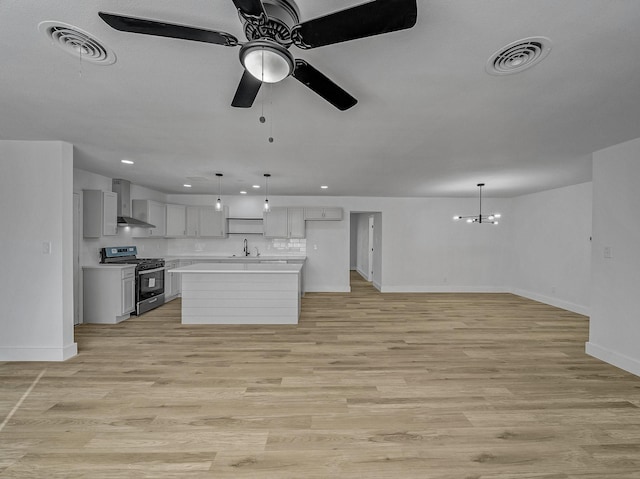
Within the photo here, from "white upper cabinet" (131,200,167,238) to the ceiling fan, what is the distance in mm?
5555

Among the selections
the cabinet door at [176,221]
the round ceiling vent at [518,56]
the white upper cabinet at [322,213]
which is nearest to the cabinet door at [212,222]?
the cabinet door at [176,221]

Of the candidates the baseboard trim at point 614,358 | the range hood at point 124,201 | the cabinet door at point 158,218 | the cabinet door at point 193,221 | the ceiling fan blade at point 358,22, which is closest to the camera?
the ceiling fan blade at point 358,22

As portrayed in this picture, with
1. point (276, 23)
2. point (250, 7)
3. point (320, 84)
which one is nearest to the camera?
point (250, 7)

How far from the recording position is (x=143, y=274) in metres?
5.07

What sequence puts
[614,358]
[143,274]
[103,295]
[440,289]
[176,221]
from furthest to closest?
[440,289], [176,221], [143,274], [103,295], [614,358]

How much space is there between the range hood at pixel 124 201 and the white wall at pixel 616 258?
7.42 m

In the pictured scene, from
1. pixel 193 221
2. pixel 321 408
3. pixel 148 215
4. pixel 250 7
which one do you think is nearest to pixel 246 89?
pixel 250 7

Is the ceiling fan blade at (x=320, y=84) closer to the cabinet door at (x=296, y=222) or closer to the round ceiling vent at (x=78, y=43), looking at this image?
the round ceiling vent at (x=78, y=43)

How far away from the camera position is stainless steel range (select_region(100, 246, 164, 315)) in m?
4.95

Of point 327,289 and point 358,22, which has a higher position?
point 358,22

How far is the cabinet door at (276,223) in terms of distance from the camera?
6891 millimetres

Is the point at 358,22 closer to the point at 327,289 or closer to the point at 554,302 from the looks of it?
the point at 327,289

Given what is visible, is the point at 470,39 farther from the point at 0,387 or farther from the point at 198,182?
the point at 198,182

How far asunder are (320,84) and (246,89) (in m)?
0.43
